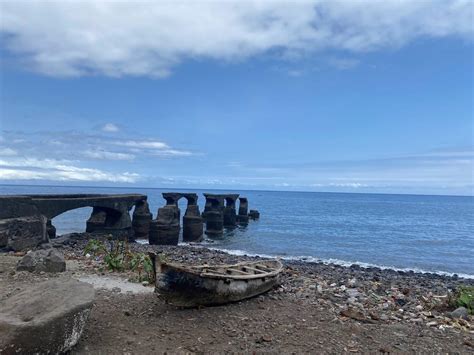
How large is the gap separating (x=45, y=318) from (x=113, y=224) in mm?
25058

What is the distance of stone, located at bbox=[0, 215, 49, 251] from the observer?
1556cm

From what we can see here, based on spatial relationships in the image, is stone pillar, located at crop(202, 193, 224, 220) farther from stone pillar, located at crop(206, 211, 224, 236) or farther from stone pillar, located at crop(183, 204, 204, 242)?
stone pillar, located at crop(183, 204, 204, 242)

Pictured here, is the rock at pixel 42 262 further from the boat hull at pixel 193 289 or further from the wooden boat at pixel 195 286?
the boat hull at pixel 193 289

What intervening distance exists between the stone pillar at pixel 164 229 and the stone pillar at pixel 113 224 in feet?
6.29

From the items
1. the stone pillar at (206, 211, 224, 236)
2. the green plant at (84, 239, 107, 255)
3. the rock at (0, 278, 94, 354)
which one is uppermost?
the rock at (0, 278, 94, 354)

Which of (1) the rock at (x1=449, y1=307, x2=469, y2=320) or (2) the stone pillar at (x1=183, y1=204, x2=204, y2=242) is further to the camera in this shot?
(2) the stone pillar at (x1=183, y1=204, x2=204, y2=242)

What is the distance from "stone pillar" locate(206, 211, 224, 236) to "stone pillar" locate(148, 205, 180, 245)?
9659mm

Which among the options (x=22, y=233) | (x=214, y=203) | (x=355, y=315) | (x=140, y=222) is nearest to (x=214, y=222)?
(x=214, y=203)

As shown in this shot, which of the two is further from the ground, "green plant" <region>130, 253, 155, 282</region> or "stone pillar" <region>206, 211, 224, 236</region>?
"green plant" <region>130, 253, 155, 282</region>

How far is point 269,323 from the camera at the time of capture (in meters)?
8.39

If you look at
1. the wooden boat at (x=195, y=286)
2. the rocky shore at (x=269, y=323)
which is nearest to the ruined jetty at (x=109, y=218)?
the rocky shore at (x=269, y=323)

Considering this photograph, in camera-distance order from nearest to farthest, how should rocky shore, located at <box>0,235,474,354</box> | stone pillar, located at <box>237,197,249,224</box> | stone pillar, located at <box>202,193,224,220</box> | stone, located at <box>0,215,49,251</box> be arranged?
rocky shore, located at <box>0,235,474,354</box> → stone, located at <box>0,215,49,251</box> → stone pillar, located at <box>202,193,224,220</box> → stone pillar, located at <box>237,197,249,224</box>

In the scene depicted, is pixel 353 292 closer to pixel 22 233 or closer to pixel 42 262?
pixel 42 262

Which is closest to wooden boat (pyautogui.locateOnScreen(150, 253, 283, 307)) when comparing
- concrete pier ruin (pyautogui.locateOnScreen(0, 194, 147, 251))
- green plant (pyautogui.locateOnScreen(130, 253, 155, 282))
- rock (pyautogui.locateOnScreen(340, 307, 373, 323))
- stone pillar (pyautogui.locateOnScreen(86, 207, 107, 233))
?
rock (pyautogui.locateOnScreen(340, 307, 373, 323))
